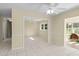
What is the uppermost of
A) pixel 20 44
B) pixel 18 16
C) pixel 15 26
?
pixel 18 16

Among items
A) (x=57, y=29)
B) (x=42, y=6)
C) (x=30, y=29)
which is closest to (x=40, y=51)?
(x=42, y=6)

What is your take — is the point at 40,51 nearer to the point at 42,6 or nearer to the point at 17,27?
the point at 17,27

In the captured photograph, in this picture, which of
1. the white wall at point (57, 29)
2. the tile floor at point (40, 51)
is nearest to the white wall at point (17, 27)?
the tile floor at point (40, 51)

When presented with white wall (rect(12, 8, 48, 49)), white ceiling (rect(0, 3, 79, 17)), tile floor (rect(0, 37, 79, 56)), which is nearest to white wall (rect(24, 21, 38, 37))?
white wall (rect(12, 8, 48, 49))

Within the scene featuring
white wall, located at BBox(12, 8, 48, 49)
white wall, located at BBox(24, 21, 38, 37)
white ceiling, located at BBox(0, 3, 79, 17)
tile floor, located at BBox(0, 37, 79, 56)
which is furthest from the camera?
white wall, located at BBox(24, 21, 38, 37)

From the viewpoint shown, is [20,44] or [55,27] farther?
[55,27]

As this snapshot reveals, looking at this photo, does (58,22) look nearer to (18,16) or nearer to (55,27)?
(55,27)

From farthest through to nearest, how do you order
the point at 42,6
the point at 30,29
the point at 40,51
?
the point at 30,29 → the point at 40,51 → the point at 42,6

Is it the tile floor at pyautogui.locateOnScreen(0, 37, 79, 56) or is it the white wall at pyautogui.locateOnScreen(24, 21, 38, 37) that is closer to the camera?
the tile floor at pyautogui.locateOnScreen(0, 37, 79, 56)

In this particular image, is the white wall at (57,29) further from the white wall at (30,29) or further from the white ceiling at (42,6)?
the white wall at (30,29)

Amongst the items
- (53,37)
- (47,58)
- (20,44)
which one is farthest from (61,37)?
(47,58)

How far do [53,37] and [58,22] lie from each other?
90 centimetres

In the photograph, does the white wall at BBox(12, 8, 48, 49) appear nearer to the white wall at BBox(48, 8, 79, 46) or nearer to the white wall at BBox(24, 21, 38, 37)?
the white wall at BBox(48, 8, 79, 46)

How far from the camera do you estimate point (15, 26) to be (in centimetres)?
468
